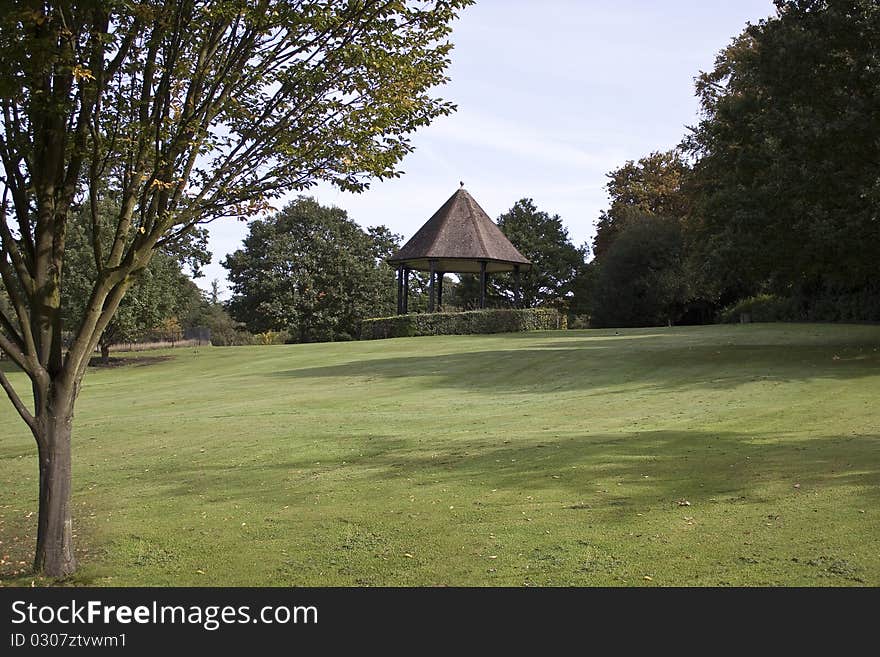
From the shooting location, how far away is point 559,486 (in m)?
8.79

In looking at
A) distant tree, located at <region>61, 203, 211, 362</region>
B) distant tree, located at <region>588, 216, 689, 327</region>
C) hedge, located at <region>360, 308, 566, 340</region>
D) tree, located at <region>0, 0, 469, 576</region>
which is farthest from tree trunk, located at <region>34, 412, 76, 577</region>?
distant tree, located at <region>588, 216, 689, 327</region>

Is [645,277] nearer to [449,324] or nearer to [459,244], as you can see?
[459,244]

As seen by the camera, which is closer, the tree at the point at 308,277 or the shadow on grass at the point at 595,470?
the shadow on grass at the point at 595,470

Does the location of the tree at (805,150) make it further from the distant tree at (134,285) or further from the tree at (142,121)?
the distant tree at (134,285)

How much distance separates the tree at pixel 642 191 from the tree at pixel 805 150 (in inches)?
1299

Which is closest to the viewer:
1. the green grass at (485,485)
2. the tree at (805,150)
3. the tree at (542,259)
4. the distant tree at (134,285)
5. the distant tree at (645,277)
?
the green grass at (485,485)

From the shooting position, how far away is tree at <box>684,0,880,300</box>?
790 inches

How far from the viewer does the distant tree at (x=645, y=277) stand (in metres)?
45.4

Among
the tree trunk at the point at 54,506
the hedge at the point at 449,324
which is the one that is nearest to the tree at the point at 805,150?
the hedge at the point at 449,324

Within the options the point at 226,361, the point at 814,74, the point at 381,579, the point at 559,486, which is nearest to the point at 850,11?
the point at 814,74

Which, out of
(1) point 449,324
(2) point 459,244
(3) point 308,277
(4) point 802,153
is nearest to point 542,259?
(3) point 308,277

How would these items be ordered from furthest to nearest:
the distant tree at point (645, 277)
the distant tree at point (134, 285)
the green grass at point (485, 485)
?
the distant tree at point (645, 277) → the distant tree at point (134, 285) → the green grass at point (485, 485)
